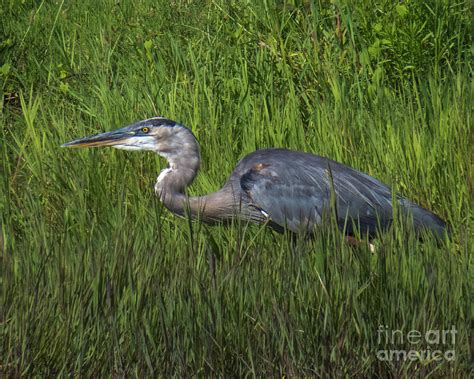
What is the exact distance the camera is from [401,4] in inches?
224

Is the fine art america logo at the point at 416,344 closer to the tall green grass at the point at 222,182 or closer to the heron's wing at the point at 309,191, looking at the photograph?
the tall green grass at the point at 222,182

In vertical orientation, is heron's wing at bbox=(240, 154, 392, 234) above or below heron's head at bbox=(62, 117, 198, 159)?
below

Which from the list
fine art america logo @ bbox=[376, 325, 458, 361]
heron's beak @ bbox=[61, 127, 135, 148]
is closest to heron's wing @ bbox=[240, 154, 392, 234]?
heron's beak @ bbox=[61, 127, 135, 148]

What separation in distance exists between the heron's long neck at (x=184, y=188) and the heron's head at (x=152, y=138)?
0.05 feet

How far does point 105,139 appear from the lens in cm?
504

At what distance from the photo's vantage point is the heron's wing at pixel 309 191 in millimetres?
4746

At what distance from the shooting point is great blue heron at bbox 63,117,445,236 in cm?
476

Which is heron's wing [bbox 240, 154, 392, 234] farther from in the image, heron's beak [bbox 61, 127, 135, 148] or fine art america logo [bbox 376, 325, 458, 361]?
fine art america logo [bbox 376, 325, 458, 361]

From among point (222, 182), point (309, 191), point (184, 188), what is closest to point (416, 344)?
point (309, 191)

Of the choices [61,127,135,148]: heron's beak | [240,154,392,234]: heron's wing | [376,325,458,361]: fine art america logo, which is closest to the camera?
[376,325,458,361]: fine art america logo

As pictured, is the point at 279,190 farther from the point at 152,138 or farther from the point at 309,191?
the point at 152,138

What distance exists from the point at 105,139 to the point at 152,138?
0.21 metres

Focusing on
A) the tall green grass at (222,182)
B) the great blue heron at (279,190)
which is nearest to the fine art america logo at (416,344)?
the tall green grass at (222,182)

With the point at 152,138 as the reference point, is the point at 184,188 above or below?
below
